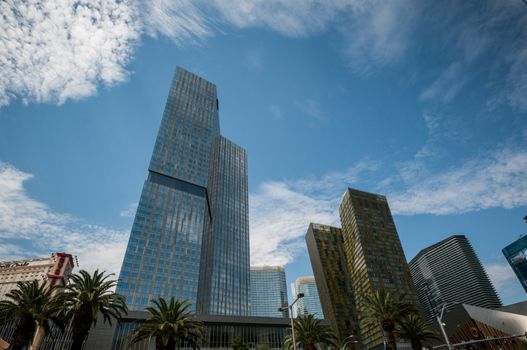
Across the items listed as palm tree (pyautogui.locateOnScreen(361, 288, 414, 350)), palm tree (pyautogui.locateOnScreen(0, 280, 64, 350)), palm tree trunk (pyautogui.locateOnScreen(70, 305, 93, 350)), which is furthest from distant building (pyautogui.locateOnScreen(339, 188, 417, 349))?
palm tree (pyautogui.locateOnScreen(0, 280, 64, 350))

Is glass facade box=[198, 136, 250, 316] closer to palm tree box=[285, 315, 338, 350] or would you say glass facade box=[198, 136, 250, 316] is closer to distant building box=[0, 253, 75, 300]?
distant building box=[0, 253, 75, 300]

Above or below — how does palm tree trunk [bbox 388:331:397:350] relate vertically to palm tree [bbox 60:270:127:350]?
below

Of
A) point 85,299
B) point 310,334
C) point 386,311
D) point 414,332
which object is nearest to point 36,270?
point 85,299

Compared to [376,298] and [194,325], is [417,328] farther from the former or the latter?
[194,325]

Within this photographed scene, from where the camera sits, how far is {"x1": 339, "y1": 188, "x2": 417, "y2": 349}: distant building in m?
127

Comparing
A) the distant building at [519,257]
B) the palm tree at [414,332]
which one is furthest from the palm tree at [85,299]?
the distant building at [519,257]

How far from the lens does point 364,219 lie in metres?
146

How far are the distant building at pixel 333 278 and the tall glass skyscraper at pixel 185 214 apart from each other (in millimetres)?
42289

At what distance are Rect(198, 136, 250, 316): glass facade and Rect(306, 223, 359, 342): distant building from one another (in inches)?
1632

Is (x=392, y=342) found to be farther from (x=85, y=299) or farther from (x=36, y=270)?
(x=36, y=270)

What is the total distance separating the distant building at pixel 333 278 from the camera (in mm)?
143125

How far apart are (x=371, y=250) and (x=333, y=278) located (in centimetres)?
3343

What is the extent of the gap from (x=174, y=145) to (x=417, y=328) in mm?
125659

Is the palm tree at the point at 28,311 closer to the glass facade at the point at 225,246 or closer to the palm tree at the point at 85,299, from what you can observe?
the palm tree at the point at 85,299
